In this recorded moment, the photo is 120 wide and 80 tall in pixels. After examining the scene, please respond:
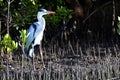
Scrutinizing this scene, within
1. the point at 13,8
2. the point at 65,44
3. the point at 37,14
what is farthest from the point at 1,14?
the point at 65,44

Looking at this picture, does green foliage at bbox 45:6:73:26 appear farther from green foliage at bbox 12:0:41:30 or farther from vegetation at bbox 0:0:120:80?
green foliage at bbox 12:0:41:30

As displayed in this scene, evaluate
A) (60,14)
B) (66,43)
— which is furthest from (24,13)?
(66,43)

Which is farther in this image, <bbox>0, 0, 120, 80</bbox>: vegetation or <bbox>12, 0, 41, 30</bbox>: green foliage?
<bbox>12, 0, 41, 30</bbox>: green foliage

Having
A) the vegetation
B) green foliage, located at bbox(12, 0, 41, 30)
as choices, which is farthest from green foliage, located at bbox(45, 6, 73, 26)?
green foliage, located at bbox(12, 0, 41, 30)

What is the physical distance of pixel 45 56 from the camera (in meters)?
8.56

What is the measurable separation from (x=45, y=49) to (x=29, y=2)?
1472 millimetres

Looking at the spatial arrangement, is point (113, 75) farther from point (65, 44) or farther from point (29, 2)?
point (65, 44)

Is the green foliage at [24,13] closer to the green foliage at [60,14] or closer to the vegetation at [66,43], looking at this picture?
the vegetation at [66,43]

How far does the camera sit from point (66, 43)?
10.2 meters

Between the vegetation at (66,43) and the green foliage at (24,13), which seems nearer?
the vegetation at (66,43)

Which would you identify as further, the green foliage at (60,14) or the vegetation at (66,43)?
the green foliage at (60,14)

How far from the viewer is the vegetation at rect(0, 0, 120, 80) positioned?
667 cm

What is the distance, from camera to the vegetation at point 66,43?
667 centimetres

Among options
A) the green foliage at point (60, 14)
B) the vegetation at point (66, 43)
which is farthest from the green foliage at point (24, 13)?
the green foliage at point (60, 14)
